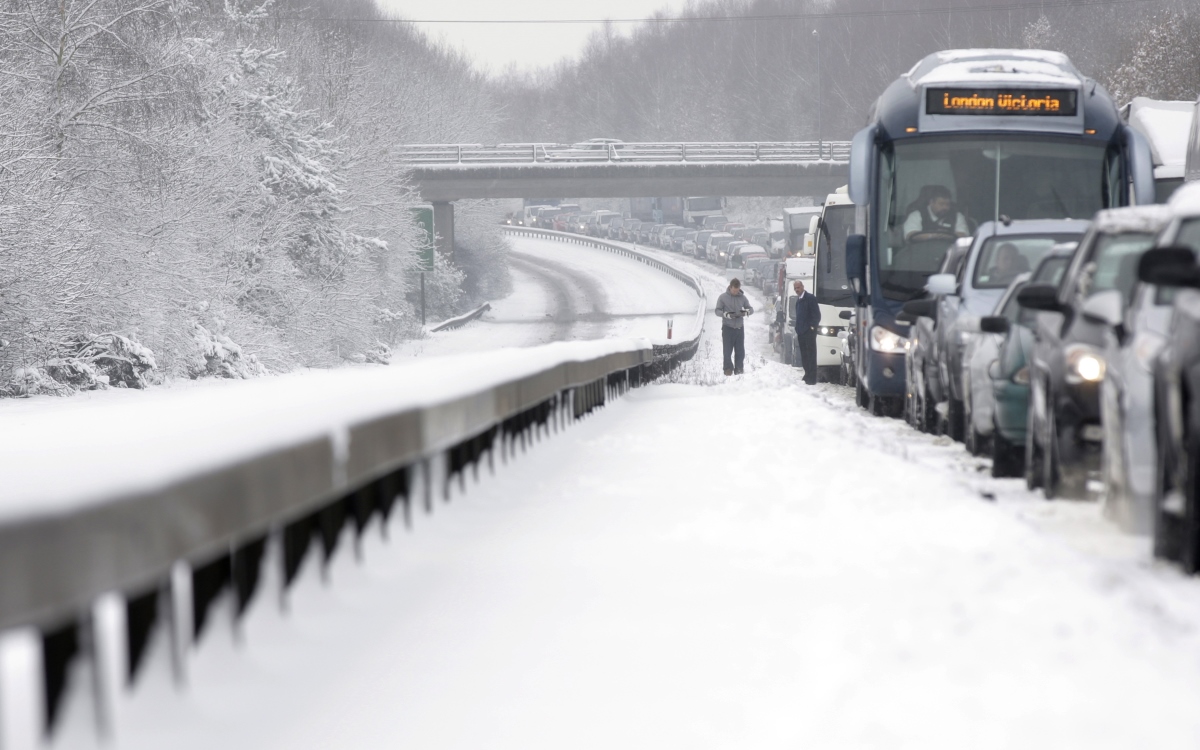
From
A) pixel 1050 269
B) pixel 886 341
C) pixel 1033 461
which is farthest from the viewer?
pixel 886 341

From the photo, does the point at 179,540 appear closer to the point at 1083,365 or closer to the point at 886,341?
the point at 1083,365

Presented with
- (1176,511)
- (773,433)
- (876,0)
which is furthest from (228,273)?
(876,0)

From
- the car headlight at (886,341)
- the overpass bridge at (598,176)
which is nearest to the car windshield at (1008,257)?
the car headlight at (886,341)

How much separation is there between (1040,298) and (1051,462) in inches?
30.7

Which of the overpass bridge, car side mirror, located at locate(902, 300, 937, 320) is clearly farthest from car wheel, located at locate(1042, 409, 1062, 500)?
the overpass bridge

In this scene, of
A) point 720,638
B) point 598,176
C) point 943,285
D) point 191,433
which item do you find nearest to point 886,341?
point 943,285

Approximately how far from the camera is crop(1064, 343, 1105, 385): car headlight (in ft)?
25.7

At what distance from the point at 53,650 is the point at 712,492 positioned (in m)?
4.96

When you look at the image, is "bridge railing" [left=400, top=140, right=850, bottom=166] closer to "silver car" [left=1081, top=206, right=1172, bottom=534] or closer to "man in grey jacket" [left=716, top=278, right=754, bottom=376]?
"man in grey jacket" [left=716, top=278, right=754, bottom=376]

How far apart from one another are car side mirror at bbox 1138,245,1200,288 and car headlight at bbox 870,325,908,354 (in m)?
12.4

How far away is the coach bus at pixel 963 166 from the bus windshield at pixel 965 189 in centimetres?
1

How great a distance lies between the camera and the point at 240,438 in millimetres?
4754

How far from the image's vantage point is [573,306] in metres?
84.9

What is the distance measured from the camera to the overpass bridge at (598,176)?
2987 inches
